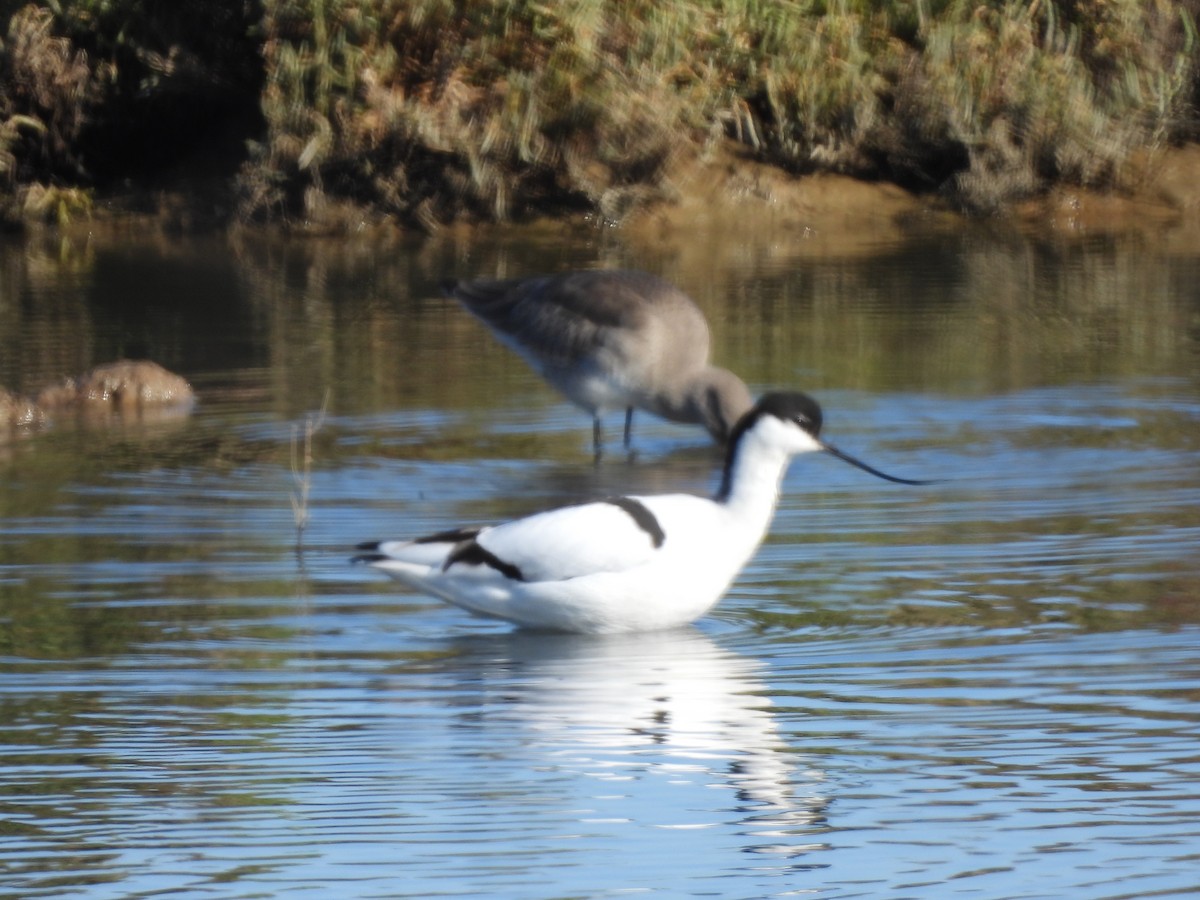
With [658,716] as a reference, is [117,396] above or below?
above

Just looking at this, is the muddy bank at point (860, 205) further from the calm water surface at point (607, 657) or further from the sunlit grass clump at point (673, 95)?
the calm water surface at point (607, 657)

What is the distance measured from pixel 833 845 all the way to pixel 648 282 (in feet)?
18.4

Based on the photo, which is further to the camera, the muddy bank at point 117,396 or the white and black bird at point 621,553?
the muddy bank at point 117,396

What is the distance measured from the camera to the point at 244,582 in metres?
6.71

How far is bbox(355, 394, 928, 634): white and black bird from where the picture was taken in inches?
224

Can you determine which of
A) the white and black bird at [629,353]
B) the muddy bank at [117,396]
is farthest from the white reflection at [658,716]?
the muddy bank at [117,396]

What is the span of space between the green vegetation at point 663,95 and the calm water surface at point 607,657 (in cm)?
559

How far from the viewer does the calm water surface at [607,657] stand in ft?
14.1

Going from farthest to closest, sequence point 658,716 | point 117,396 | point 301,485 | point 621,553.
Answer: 1. point 117,396
2. point 301,485
3. point 621,553
4. point 658,716

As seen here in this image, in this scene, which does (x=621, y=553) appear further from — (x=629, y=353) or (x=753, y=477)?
(x=629, y=353)

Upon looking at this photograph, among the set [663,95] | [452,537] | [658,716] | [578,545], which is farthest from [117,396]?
[663,95]

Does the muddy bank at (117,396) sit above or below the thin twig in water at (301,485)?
above

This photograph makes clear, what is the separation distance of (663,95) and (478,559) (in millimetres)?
11313

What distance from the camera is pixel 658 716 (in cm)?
516
